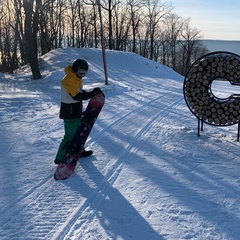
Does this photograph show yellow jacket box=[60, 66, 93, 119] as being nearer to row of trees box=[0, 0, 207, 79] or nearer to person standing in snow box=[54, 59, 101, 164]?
person standing in snow box=[54, 59, 101, 164]

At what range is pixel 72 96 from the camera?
478cm

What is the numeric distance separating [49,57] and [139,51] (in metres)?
31.3

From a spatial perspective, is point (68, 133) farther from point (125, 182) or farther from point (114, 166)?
point (125, 182)

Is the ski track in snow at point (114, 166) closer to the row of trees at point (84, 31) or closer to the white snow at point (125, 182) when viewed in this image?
the white snow at point (125, 182)

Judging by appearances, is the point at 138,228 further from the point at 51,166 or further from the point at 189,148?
the point at 189,148

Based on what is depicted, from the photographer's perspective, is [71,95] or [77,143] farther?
[77,143]

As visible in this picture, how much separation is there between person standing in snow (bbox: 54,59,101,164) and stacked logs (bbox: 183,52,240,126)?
2.45m

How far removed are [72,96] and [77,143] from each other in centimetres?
80

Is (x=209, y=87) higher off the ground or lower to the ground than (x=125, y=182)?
higher

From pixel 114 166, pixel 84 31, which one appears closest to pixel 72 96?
pixel 114 166

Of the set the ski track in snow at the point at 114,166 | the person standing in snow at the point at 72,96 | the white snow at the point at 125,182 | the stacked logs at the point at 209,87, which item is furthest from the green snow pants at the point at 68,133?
the stacked logs at the point at 209,87

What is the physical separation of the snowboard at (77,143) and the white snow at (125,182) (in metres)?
0.16

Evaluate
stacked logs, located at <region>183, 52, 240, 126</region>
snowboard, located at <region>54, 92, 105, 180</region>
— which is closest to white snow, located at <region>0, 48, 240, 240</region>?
snowboard, located at <region>54, 92, 105, 180</region>

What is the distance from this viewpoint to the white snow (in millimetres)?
3344
